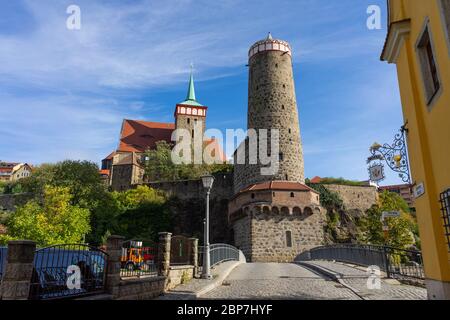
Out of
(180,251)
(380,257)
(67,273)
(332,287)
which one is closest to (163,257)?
(180,251)

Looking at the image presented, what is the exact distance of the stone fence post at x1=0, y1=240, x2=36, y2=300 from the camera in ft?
19.2

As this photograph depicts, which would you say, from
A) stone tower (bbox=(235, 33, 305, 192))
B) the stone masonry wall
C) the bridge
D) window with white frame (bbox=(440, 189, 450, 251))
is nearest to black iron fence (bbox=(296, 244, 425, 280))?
the bridge

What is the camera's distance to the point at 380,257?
44.4 ft

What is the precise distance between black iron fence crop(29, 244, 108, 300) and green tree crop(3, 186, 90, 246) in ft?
73.6

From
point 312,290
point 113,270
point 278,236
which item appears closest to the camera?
point 113,270

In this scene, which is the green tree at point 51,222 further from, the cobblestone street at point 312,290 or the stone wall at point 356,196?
the stone wall at point 356,196

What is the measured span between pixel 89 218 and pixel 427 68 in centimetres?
3531

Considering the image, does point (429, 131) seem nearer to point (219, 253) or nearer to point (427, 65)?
point (427, 65)

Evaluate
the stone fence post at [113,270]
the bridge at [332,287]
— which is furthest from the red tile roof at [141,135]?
the stone fence post at [113,270]

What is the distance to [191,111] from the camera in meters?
66.0

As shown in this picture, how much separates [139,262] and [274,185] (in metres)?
21.0

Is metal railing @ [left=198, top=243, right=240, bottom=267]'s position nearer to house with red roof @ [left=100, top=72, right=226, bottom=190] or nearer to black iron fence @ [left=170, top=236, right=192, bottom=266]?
black iron fence @ [left=170, top=236, right=192, bottom=266]
